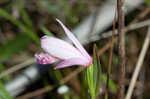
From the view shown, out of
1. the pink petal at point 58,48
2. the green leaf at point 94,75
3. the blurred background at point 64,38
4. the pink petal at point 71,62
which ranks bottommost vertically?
the blurred background at point 64,38

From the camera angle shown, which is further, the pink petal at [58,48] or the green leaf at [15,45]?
the green leaf at [15,45]

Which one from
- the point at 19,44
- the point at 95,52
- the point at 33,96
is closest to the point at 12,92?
the point at 33,96

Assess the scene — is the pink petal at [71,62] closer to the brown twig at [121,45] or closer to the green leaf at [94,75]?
the green leaf at [94,75]

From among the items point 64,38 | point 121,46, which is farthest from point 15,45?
point 121,46

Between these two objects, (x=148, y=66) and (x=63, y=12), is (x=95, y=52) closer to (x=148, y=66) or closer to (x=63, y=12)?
(x=148, y=66)

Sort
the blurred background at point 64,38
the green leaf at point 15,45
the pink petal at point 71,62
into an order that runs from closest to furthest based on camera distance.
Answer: the pink petal at point 71,62
the blurred background at point 64,38
the green leaf at point 15,45

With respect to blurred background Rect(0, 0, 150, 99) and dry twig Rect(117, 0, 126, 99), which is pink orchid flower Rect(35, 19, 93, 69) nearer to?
dry twig Rect(117, 0, 126, 99)

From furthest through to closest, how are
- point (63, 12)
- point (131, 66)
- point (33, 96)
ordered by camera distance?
point (63, 12) < point (131, 66) < point (33, 96)

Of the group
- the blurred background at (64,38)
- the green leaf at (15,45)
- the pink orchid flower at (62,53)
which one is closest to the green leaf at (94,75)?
the pink orchid flower at (62,53)
